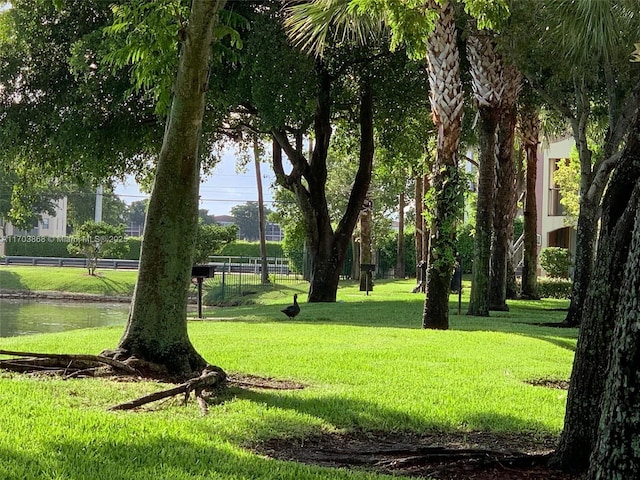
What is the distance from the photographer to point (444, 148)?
37.4ft

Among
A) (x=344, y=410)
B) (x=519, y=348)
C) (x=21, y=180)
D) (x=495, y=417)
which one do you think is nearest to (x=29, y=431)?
(x=344, y=410)

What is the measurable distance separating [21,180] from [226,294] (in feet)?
37.2

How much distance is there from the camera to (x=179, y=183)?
7.01m

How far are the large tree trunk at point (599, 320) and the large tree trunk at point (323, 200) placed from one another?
15.4 meters

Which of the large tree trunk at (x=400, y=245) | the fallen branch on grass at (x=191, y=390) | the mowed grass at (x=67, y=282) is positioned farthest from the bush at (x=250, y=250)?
the fallen branch on grass at (x=191, y=390)

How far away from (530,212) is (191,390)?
18.3m

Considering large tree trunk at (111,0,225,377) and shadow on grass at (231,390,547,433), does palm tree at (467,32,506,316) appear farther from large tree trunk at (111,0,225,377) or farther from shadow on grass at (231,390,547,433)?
shadow on grass at (231,390,547,433)

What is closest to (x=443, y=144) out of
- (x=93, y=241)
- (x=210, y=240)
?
(x=210, y=240)

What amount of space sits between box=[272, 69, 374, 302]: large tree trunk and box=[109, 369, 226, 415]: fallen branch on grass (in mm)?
13284

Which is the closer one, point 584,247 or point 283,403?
point 283,403

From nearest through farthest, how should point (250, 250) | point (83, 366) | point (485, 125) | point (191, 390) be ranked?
point (191, 390)
point (83, 366)
point (485, 125)
point (250, 250)

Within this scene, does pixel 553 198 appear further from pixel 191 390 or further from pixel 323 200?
A: pixel 191 390

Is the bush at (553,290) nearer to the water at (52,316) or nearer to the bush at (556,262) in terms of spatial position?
the bush at (556,262)

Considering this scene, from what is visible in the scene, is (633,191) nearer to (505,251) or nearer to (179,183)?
(179,183)
